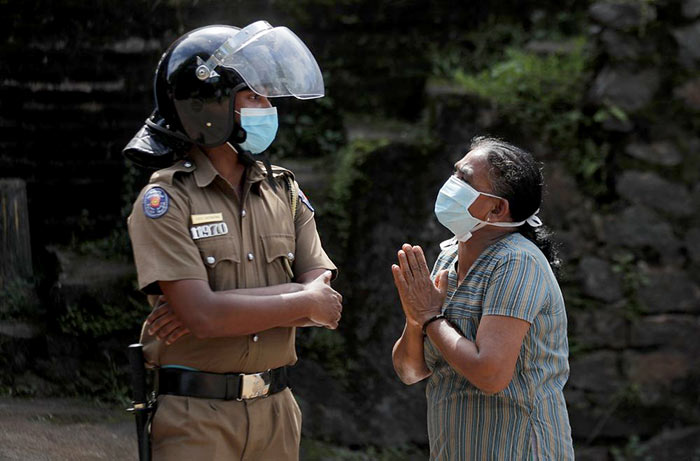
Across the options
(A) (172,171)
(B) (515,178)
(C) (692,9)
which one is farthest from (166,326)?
(C) (692,9)

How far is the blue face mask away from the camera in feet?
8.68

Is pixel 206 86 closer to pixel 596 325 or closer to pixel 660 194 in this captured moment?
pixel 596 325

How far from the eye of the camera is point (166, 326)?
97.5 inches

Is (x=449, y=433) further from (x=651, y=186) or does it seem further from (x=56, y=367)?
(x=651, y=186)

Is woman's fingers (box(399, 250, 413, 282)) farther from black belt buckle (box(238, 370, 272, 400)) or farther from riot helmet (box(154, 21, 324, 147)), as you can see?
riot helmet (box(154, 21, 324, 147))

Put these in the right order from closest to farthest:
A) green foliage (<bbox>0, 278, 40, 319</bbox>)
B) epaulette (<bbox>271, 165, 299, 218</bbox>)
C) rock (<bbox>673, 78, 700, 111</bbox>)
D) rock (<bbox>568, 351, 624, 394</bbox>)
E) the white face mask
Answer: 1. the white face mask
2. epaulette (<bbox>271, 165, 299, 218</bbox>)
3. green foliage (<bbox>0, 278, 40, 319</bbox>)
4. rock (<bbox>568, 351, 624, 394</bbox>)
5. rock (<bbox>673, 78, 700, 111</bbox>)

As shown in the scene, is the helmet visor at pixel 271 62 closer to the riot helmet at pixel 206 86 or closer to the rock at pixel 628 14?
the riot helmet at pixel 206 86

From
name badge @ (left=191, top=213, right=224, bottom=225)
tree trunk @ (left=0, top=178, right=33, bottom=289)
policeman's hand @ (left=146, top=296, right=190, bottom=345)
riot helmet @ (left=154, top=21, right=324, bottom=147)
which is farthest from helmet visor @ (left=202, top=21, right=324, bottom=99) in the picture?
tree trunk @ (left=0, top=178, right=33, bottom=289)

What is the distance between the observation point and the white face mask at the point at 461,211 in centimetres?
260

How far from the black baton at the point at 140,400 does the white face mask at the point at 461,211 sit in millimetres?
979

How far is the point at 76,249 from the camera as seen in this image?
15.5 feet

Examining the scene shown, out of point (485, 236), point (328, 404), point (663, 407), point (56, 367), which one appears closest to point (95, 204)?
point (56, 367)

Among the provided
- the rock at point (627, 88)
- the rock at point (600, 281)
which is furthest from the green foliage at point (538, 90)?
the rock at point (600, 281)

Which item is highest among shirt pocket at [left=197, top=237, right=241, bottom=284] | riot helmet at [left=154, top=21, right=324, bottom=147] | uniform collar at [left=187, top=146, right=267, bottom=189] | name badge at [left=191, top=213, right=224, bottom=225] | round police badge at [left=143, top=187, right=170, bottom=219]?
riot helmet at [left=154, top=21, right=324, bottom=147]
